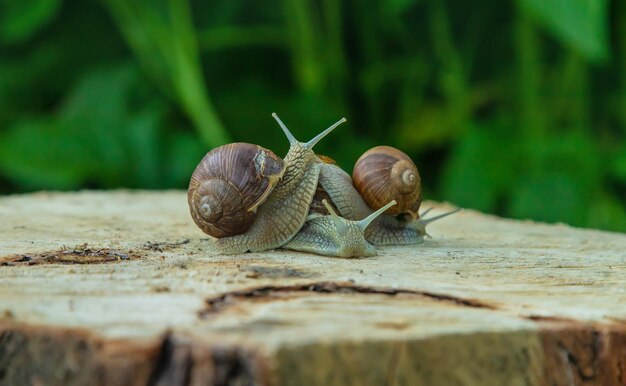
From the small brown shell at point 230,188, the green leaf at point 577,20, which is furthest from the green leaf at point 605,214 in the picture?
the small brown shell at point 230,188

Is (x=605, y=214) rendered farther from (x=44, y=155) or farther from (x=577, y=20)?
(x=44, y=155)

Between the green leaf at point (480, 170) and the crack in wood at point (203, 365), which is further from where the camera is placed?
the green leaf at point (480, 170)

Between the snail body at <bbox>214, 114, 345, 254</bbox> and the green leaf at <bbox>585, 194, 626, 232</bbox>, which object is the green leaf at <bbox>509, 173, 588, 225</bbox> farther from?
the snail body at <bbox>214, 114, 345, 254</bbox>

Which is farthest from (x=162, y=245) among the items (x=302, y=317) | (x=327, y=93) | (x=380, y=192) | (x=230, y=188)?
(x=327, y=93)

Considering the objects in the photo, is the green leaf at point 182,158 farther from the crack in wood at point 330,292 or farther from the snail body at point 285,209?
the crack in wood at point 330,292

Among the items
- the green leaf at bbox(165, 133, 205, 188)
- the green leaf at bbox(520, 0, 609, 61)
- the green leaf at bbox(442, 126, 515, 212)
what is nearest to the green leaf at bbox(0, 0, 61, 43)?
the green leaf at bbox(165, 133, 205, 188)

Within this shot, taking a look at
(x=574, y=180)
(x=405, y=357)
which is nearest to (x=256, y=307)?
(x=405, y=357)
